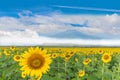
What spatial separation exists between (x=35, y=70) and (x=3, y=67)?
3.92 metres

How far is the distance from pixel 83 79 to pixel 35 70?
1735 mm

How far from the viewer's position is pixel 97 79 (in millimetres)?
5340

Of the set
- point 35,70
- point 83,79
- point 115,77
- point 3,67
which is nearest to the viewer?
point 35,70

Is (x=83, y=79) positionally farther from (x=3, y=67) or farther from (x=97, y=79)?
(x=3, y=67)

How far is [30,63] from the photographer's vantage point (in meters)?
4.25

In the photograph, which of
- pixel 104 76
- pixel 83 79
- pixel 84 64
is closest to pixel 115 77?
pixel 104 76

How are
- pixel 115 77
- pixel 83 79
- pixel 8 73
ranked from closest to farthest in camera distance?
pixel 115 77 < pixel 83 79 < pixel 8 73

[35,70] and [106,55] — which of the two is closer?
[35,70]

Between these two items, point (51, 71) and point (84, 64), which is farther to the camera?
point (84, 64)

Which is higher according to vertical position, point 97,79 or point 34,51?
point 34,51

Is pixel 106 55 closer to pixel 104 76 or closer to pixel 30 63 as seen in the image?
pixel 104 76

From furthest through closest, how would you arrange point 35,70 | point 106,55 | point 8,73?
point 106,55, point 8,73, point 35,70

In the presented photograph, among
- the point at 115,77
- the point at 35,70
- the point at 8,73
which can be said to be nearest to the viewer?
the point at 35,70

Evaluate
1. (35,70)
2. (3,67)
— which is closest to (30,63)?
(35,70)
